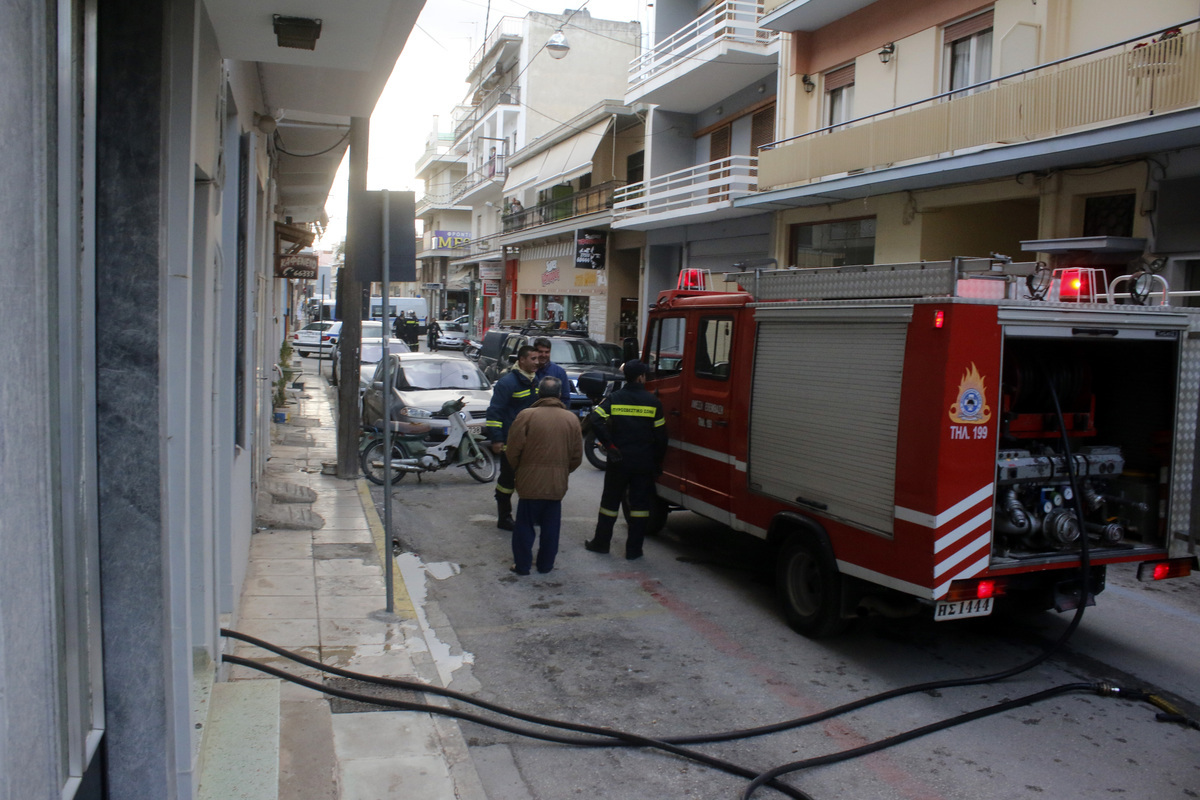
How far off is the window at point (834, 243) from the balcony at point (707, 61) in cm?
397

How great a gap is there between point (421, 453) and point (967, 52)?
1056cm

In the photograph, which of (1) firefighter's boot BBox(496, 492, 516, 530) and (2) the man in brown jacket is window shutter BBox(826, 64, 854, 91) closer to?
(1) firefighter's boot BBox(496, 492, 516, 530)

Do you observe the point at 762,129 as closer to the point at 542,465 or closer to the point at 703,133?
the point at 703,133

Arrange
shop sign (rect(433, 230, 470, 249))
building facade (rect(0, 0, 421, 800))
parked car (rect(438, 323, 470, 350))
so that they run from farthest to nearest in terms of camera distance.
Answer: shop sign (rect(433, 230, 470, 249)) → parked car (rect(438, 323, 470, 350)) → building facade (rect(0, 0, 421, 800))

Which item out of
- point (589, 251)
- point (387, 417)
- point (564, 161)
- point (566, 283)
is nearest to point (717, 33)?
point (589, 251)

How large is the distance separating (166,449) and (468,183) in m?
48.8

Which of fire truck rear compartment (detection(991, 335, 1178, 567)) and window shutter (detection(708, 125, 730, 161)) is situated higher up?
window shutter (detection(708, 125, 730, 161))

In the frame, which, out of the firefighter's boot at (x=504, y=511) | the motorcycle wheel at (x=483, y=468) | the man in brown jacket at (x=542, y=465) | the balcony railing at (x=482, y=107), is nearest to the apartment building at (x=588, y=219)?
the balcony railing at (x=482, y=107)

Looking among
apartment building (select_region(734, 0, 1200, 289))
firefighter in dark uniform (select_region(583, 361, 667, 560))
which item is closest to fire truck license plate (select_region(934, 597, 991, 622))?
firefighter in dark uniform (select_region(583, 361, 667, 560))

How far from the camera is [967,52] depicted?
1480 cm

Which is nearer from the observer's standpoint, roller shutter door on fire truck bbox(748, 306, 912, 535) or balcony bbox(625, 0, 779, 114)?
roller shutter door on fire truck bbox(748, 306, 912, 535)

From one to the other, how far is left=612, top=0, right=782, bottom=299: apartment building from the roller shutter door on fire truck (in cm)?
1288

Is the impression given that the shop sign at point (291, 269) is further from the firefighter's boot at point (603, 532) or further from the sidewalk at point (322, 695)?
the firefighter's boot at point (603, 532)

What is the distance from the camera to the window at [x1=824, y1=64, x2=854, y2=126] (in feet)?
57.9
